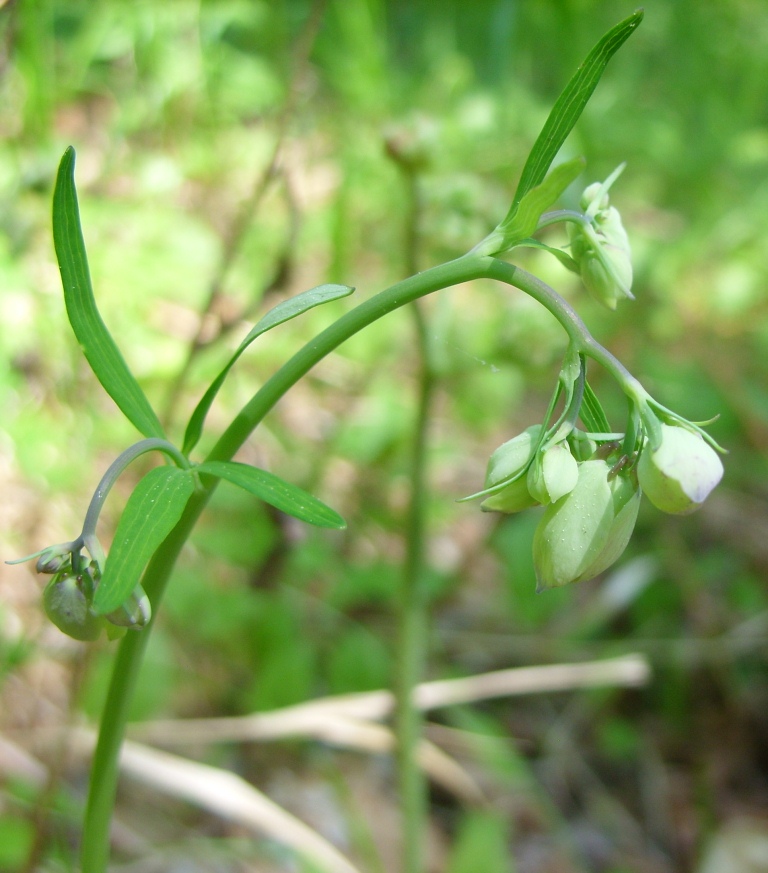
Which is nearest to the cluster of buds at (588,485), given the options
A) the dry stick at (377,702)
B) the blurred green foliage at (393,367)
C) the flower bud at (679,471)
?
the flower bud at (679,471)

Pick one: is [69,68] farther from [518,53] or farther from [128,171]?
[518,53]

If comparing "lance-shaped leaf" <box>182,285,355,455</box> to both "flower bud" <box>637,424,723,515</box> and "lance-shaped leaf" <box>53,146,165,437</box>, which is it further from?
"flower bud" <box>637,424,723,515</box>

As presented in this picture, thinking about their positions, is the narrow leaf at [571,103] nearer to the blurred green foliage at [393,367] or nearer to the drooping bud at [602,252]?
the drooping bud at [602,252]

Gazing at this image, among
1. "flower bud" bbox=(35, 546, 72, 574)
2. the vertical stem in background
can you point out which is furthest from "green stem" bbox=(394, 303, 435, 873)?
"flower bud" bbox=(35, 546, 72, 574)

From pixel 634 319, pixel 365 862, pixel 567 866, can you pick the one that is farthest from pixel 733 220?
pixel 365 862

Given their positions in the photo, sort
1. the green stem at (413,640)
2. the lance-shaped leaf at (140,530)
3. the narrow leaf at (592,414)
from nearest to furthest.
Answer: the lance-shaped leaf at (140,530) → the narrow leaf at (592,414) → the green stem at (413,640)

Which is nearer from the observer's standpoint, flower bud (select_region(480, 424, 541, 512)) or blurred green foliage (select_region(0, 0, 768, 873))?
flower bud (select_region(480, 424, 541, 512))
